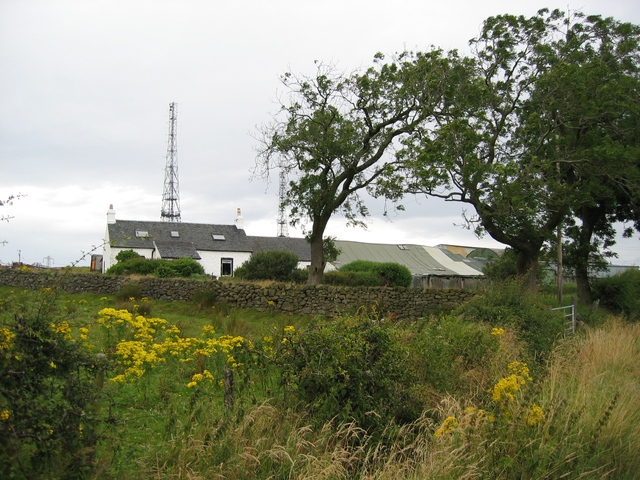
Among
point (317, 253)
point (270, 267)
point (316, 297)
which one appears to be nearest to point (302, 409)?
point (316, 297)

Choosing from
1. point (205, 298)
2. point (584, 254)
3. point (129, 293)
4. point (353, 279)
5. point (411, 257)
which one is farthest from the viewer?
point (411, 257)

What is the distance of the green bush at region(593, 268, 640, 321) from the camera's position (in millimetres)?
24328

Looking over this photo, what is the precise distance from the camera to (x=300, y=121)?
23906 mm

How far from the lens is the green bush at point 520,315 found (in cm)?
1174

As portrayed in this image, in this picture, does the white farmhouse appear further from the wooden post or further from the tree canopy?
the wooden post

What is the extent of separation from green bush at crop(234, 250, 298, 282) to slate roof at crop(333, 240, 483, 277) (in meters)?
11.4

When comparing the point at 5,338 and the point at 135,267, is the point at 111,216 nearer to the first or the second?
the point at 135,267

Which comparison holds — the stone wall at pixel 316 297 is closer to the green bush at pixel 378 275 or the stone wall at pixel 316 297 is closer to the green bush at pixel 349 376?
the green bush at pixel 378 275

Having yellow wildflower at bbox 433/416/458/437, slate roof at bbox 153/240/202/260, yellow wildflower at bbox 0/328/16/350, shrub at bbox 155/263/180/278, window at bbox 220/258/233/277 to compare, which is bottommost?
yellow wildflower at bbox 433/416/458/437

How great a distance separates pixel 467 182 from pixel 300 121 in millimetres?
7190

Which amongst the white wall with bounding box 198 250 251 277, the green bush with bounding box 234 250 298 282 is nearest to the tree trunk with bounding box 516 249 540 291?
the green bush with bounding box 234 250 298 282

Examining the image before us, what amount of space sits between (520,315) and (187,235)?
34.3 meters

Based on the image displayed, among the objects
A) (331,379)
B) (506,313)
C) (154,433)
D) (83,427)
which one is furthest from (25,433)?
(506,313)

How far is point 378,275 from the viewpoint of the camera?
32.2m
